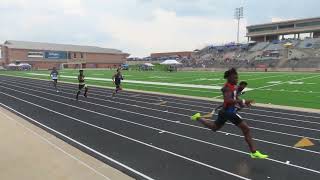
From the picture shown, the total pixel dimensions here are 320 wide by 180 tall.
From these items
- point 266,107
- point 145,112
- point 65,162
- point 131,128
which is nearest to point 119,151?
point 65,162

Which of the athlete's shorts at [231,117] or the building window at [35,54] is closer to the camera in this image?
the athlete's shorts at [231,117]

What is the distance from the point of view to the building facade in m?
91.3

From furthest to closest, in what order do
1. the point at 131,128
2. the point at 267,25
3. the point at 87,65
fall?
the point at 87,65
the point at 267,25
the point at 131,128

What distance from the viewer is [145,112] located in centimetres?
1532

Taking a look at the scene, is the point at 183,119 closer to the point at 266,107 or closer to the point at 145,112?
the point at 145,112

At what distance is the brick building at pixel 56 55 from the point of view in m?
106

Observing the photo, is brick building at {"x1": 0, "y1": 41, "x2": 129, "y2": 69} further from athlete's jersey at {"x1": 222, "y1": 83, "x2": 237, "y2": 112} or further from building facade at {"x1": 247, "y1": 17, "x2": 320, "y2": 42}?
athlete's jersey at {"x1": 222, "y1": 83, "x2": 237, "y2": 112}

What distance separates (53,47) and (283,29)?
2542 inches

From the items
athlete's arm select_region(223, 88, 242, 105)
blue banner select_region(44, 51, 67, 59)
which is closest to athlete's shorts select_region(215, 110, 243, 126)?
athlete's arm select_region(223, 88, 242, 105)

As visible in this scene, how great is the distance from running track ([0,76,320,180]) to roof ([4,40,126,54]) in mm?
97433

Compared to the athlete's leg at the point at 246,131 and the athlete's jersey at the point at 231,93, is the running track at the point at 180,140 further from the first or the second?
the athlete's jersey at the point at 231,93

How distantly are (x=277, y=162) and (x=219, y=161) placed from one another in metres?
1.12

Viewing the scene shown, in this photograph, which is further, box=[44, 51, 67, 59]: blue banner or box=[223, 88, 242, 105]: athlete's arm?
box=[44, 51, 67, 59]: blue banner

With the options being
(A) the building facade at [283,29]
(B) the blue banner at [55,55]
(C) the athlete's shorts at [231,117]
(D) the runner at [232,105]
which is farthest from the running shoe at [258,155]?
(B) the blue banner at [55,55]
